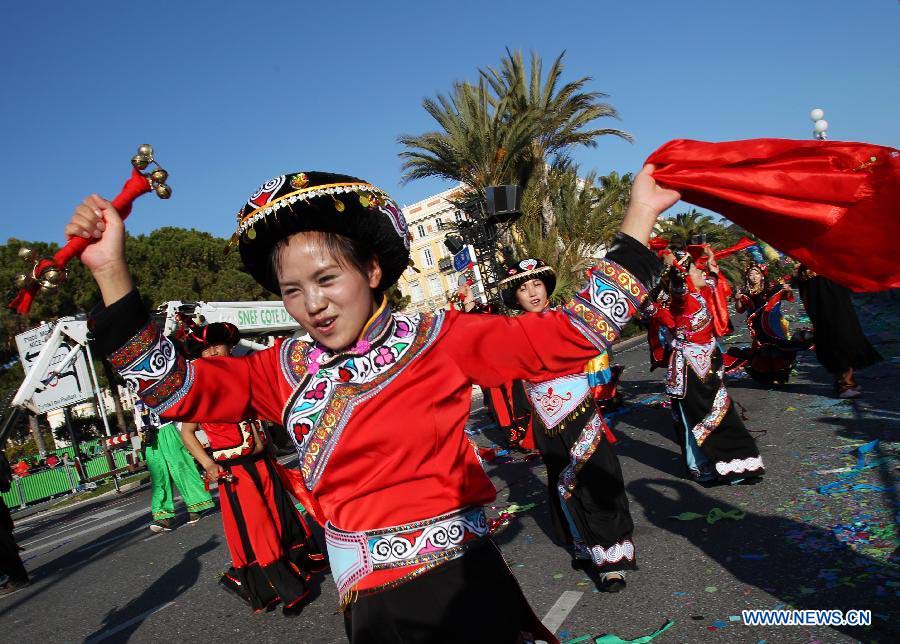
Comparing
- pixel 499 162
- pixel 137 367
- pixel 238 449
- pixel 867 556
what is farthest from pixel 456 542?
pixel 499 162

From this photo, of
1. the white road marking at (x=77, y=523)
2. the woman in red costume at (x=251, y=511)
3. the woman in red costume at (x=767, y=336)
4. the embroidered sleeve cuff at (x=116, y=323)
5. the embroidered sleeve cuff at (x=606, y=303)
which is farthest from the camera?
the white road marking at (x=77, y=523)

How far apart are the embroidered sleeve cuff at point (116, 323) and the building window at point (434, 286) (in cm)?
6256

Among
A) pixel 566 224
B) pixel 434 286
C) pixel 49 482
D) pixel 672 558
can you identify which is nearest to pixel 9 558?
pixel 672 558

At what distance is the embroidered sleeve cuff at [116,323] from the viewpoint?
175 centimetres

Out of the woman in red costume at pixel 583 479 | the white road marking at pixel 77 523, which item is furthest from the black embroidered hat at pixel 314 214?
the white road marking at pixel 77 523

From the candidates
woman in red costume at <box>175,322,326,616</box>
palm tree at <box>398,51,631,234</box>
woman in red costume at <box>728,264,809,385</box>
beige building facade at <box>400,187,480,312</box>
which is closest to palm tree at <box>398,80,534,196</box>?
palm tree at <box>398,51,631,234</box>

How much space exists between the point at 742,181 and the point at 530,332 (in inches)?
31.1

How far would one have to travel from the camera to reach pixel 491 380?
187 centimetres

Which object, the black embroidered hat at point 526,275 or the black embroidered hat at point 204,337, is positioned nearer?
the black embroidered hat at point 204,337

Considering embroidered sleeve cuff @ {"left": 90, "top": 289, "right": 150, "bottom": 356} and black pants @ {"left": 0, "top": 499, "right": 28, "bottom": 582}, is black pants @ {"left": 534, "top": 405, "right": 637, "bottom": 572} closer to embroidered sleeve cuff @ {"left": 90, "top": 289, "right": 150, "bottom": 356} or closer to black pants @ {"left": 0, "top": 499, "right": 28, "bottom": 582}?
embroidered sleeve cuff @ {"left": 90, "top": 289, "right": 150, "bottom": 356}

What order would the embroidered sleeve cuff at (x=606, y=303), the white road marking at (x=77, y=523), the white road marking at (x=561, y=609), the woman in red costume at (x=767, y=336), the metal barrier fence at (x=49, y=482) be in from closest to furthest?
1. the embroidered sleeve cuff at (x=606, y=303)
2. the white road marking at (x=561, y=609)
3. the woman in red costume at (x=767, y=336)
4. the white road marking at (x=77, y=523)
5. the metal barrier fence at (x=49, y=482)

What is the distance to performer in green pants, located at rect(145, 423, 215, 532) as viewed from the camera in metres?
9.20

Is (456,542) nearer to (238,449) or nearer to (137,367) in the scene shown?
(137,367)

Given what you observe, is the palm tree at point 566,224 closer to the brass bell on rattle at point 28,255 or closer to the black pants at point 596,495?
the black pants at point 596,495
